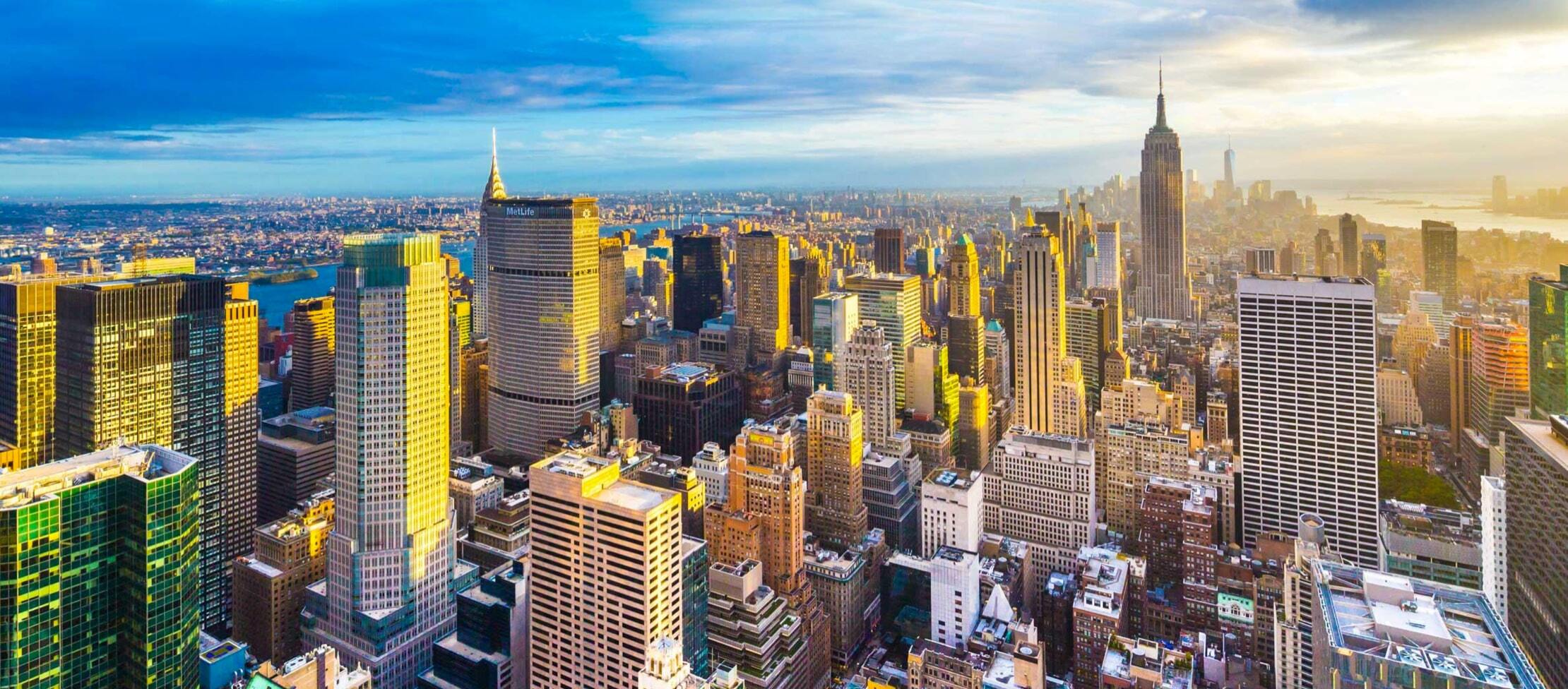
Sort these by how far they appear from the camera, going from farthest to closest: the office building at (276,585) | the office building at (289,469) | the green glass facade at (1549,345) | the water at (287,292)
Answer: the office building at (289,469) → the water at (287,292) → the green glass facade at (1549,345) → the office building at (276,585)

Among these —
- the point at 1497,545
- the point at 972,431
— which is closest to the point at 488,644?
the point at 1497,545

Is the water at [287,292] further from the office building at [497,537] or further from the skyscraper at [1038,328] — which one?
the skyscraper at [1038,328]

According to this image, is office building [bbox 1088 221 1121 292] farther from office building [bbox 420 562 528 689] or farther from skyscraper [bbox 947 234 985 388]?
office building [bbox 420 562 528 689]

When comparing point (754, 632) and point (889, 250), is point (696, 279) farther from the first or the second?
point (754, 632)

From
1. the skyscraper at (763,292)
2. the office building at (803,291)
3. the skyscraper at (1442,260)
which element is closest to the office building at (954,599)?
the skyscraper at (1442,260)

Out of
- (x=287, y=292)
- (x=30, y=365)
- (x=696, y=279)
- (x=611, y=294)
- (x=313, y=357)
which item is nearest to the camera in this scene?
(x=30, y=365)

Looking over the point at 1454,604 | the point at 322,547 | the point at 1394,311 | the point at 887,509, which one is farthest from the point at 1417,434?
the point at 322,547

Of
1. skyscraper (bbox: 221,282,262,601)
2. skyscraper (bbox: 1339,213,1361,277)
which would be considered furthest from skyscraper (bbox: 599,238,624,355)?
skyscraper (bbox: 1339,213,1361,277)
